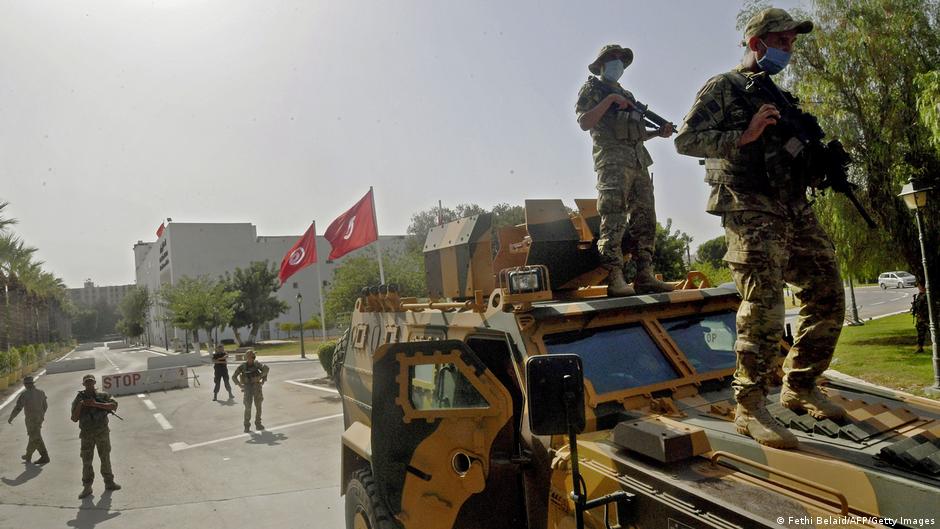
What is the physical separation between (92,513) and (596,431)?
23.2 feet

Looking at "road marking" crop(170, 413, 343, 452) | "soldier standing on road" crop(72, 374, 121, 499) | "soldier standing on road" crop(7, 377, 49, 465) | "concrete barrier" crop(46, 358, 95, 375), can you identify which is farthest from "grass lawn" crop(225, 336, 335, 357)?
"soldier standing on road" crop(72, 374, 121, 499)

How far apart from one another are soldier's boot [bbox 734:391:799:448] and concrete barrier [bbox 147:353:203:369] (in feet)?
83.4

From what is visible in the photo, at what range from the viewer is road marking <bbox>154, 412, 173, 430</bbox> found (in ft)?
44.0

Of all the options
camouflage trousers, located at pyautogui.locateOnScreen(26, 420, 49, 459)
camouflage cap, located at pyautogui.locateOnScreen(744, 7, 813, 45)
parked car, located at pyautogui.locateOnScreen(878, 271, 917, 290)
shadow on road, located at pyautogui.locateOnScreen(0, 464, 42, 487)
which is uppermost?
camouflage cap, located at pyautogui.locateOnScreen(744, 7, 813, 45)

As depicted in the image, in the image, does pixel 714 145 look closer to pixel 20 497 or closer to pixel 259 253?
pixel 20 497

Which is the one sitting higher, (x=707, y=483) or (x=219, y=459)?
(x=707, y=483)

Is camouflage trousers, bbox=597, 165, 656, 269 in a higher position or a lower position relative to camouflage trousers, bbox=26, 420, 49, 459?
higher

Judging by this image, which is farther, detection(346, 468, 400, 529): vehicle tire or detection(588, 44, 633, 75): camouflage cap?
detection(588, 44, 633, 75): camouflage cap

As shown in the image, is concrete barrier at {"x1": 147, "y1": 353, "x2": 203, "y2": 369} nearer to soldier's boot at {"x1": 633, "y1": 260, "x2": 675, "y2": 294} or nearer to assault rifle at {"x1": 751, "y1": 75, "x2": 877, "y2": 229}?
soldier's boot at {"x1": 633, "y1": 260, "x2": 675, "y2": 294}

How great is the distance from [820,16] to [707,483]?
1619cm

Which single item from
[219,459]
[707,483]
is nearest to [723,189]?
[707,483]

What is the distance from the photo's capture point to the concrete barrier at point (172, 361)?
25161 millimetres

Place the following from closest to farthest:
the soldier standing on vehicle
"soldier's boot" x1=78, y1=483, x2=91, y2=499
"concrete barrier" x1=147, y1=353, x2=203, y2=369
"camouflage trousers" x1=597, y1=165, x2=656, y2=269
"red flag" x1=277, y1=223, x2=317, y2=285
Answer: "camouflage trousers" x1=597, y1=165, x2=656, y2=269 < "soldier's boot" x1=78, y1=483, x2=91, y2=499 < the soldier standing on vehicle < "red flag" x1=277, y1=223, x2=317, y2=285 < "concrete barrier" x1=147, y1=353, x2=203, y2=369

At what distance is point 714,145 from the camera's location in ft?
9.93
